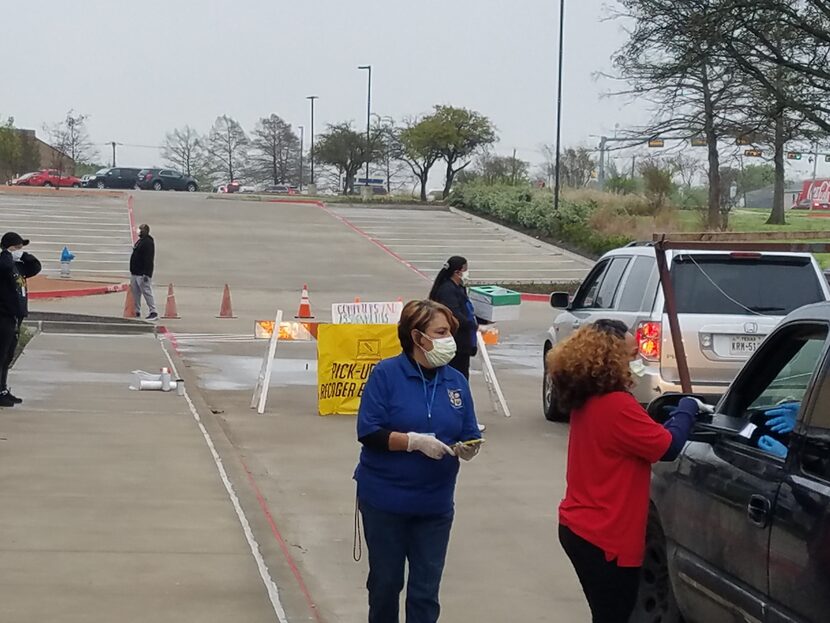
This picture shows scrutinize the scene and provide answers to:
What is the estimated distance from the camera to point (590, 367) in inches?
183

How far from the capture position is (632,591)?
4.72 meters

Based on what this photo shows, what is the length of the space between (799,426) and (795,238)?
91.6 inches

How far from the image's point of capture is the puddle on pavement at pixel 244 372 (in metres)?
15.2

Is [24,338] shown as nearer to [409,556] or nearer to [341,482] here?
[341,482]

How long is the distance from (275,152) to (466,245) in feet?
224

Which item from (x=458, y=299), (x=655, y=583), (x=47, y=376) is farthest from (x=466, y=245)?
(x=655, y=583)

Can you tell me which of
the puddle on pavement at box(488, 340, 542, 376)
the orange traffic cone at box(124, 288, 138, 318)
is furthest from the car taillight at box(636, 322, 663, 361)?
the orange traffic cone at box(124, 288, 138, 318)

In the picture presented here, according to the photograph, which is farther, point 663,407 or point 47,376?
point 47,376

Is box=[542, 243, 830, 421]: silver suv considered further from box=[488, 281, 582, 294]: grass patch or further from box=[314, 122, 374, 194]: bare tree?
box=[314, 122, 374, 194]: bare tree

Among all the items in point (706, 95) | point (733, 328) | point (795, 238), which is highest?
point (706, 95)

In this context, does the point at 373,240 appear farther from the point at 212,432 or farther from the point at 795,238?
the point at 795,238

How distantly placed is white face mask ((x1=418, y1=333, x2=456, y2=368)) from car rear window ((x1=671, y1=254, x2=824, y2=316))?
552 cm

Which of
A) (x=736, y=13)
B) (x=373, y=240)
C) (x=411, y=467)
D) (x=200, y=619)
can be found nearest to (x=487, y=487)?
(x=200, y=619)

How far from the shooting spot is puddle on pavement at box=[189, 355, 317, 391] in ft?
49.8
